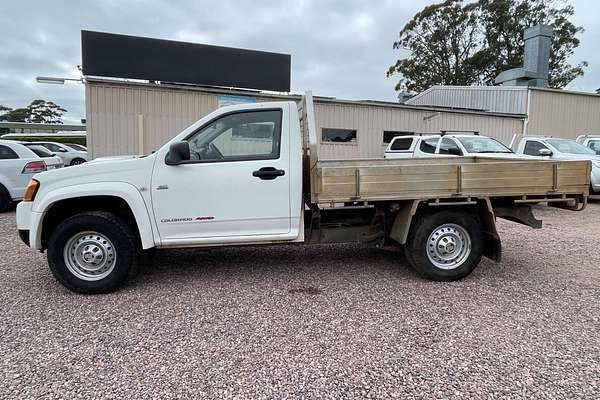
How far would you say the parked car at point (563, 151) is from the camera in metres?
10.5

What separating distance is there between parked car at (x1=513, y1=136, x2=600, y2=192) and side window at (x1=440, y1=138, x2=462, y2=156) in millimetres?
2202

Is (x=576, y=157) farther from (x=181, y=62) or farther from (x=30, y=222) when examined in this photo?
(x=30, y=222)

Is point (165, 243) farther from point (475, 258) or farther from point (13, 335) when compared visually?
point (475, 258)

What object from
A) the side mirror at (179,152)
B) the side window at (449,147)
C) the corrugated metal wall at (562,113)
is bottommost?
the side mirror at (179,152)

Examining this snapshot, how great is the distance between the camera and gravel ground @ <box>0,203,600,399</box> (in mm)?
2629

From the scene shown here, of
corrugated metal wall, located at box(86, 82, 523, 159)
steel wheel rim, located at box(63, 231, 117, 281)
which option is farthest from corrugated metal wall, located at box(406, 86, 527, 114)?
steel wheel rim, located at box(63, 231, 117, 281)

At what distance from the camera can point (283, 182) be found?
4.18 m

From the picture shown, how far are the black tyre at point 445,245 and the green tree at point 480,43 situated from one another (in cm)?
3388

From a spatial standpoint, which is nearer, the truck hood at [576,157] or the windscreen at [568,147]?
the truck hood at [576,157]

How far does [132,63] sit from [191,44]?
6.89 feet

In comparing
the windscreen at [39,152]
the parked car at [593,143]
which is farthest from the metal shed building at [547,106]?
the windscreen at [39,152]

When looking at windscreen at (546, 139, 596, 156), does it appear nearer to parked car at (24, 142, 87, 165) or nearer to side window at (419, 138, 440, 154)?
side window at (419, 138, 440, 154)

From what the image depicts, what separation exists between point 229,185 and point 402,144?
8837 millimetres

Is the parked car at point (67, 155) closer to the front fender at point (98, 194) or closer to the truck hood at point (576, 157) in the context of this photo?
the front fender at point (98, 194)
